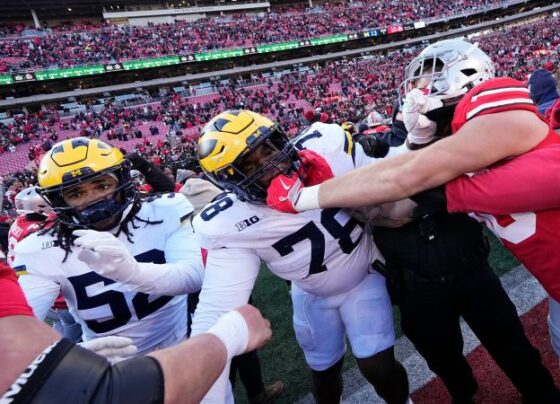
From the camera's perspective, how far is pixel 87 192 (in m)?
1.90

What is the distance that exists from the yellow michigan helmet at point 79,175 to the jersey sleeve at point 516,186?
1.54 metres

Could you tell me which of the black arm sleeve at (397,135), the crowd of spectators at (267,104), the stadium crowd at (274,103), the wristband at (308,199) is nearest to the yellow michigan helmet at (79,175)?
the wristband at (308,199)

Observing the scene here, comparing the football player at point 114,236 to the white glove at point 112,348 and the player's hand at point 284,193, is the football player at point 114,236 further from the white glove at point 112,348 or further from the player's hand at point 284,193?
the player's hand at point 284,193

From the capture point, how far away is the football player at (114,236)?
179 cm

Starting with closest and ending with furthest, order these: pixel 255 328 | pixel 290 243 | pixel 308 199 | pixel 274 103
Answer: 1. pixel 255 328
2. pixel 308 199
3. pixel 290 243
4. pixel 274 103

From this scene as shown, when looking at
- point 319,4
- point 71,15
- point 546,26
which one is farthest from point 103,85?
point 546,26

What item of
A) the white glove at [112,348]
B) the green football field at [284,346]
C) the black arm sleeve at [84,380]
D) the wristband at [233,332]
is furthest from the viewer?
the green football field at [284,346]

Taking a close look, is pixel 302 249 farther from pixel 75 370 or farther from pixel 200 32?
pixel 200 32

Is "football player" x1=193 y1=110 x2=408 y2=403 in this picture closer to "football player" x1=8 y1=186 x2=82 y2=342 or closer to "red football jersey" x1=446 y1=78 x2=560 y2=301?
"red football jersey" x1=446 y1=78 x2=560 y2=301

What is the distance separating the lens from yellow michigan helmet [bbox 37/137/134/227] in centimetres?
183

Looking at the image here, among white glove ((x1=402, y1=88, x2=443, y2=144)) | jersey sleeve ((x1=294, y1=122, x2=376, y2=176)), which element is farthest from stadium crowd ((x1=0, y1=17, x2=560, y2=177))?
white glove ((x1=402, y1=88, x2=443, y2=144))

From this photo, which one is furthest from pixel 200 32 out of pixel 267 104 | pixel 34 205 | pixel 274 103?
pixel 34 205

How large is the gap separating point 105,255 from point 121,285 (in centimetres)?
42

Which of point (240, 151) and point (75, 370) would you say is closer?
point (75, 370)
